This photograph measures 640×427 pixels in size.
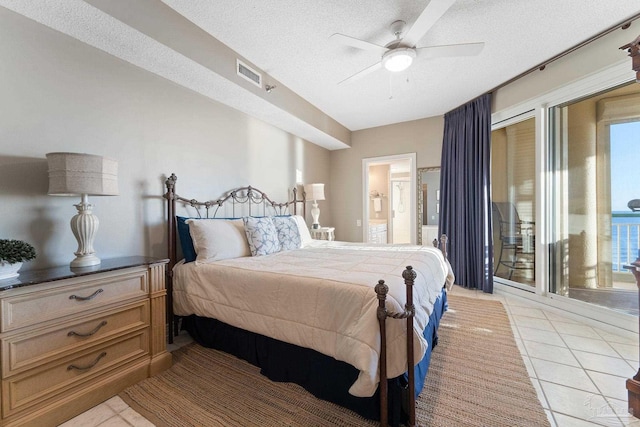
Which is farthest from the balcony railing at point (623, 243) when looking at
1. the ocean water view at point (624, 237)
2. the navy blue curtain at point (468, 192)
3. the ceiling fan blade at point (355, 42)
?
the ceiling fan blade at point (355, 42)

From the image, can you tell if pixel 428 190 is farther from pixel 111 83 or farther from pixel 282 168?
pixel 111 83

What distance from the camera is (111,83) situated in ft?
6.77

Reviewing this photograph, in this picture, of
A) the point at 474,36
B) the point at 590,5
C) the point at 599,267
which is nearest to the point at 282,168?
the point at 474,36

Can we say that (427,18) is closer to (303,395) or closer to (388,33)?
(388,33)

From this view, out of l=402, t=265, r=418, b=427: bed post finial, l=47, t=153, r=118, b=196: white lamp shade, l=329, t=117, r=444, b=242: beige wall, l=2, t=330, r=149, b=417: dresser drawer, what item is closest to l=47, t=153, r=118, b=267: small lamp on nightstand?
l=47, t=153, r=118, b=196: white lamp shade

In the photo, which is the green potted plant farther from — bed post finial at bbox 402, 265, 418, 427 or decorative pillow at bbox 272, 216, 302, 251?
bed post finial at bbox 402, 265, 418, 427

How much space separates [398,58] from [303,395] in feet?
8.50

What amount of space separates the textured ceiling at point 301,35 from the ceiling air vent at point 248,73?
0.22ft

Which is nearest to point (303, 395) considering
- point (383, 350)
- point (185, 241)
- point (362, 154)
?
point (383, 350)

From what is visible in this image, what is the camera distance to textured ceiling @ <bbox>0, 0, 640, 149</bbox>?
71.8 inches

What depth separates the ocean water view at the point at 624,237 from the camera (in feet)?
8.18

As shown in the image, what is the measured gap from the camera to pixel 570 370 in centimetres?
184

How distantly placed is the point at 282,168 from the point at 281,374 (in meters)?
2.85

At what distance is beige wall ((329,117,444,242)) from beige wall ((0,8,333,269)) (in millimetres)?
2541
